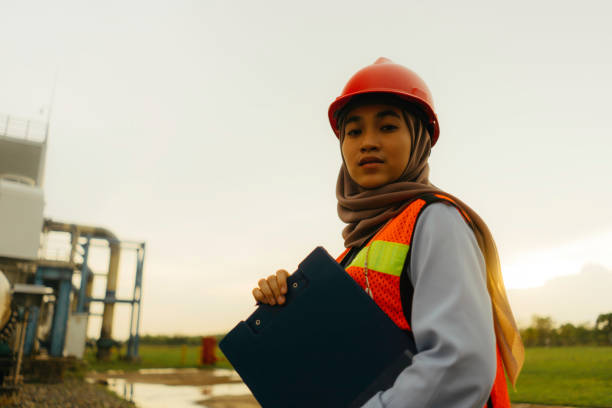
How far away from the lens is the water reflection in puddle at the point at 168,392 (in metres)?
9.28

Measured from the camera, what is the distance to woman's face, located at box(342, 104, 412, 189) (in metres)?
1.39

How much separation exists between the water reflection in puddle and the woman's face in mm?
8822

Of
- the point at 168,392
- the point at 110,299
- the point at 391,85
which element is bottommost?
the point at 168,392

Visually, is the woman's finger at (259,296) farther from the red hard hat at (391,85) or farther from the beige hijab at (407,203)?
the red hard hat at (391,85)

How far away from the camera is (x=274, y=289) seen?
1.17 metres

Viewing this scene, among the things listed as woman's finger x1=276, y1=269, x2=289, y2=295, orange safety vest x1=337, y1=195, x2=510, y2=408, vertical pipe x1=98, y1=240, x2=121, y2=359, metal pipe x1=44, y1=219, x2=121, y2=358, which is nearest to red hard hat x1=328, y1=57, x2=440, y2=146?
orange safety vest x1=337, y1=195, x2=510, y2=408

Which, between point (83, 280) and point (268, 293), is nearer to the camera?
point (268, 293)

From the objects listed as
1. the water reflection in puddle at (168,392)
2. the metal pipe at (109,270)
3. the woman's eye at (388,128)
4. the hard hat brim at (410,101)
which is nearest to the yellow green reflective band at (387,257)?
the woman's eye at (388,128)

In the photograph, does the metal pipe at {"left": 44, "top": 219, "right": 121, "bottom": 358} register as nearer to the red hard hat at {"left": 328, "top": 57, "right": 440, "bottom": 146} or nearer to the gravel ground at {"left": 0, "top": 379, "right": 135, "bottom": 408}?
the gravel ground at {"left": 0, "top": 379, "right": 135, "bottom": 408}

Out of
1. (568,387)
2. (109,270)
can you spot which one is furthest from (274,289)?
(109,270)

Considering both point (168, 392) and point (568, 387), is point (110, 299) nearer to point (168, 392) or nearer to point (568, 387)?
point (168, 392)

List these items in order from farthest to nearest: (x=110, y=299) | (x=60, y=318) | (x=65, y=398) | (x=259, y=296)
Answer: (x=110, y=299), (x=60, y=318), (x=65, y=398), (x=259, y=296)

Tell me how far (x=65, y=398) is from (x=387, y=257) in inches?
431

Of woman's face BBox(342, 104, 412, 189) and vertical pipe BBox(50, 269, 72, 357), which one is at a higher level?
woman's face BBox(342, 104, 412, 189)
